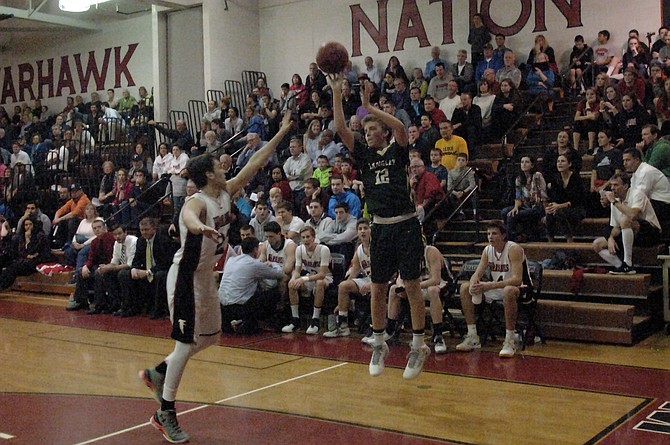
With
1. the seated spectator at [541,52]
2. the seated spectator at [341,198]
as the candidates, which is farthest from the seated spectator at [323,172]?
the seated spectator at [541,52]

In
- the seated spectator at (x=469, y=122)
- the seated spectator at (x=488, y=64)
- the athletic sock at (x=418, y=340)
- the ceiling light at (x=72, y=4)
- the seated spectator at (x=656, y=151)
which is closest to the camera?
the athletic sock at (x=418, y=340)

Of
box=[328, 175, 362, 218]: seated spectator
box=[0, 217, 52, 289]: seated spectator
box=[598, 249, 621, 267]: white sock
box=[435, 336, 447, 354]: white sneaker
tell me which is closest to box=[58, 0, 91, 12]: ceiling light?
box=[0, 217, 52, 289]: seated spectator

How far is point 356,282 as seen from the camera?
8391mm

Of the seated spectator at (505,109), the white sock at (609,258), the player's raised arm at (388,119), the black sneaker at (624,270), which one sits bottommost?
the black sneaker at (624,270)

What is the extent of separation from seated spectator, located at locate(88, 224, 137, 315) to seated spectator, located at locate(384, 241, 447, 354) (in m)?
4.37

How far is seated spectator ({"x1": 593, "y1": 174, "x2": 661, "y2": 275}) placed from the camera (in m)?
7.96

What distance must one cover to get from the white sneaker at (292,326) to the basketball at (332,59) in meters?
4.37

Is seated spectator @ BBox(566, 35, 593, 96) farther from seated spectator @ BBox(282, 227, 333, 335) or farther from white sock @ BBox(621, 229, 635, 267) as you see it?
seated spectator @ BBox(282, 227, 333, 335)

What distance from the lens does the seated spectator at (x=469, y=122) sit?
11.6 metres

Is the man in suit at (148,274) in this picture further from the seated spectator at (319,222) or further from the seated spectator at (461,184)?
the seated spectator at (461,184)

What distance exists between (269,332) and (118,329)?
1.97 meters

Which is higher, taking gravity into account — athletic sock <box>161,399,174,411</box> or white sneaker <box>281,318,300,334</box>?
athletic sock <box>161,399,174,411</box>

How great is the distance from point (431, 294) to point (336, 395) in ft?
6.38

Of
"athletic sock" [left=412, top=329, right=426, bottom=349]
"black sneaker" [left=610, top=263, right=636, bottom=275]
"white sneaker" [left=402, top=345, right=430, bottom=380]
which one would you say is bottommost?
"white sneaker" [left=402, top=345, right=430, bottom=380]
